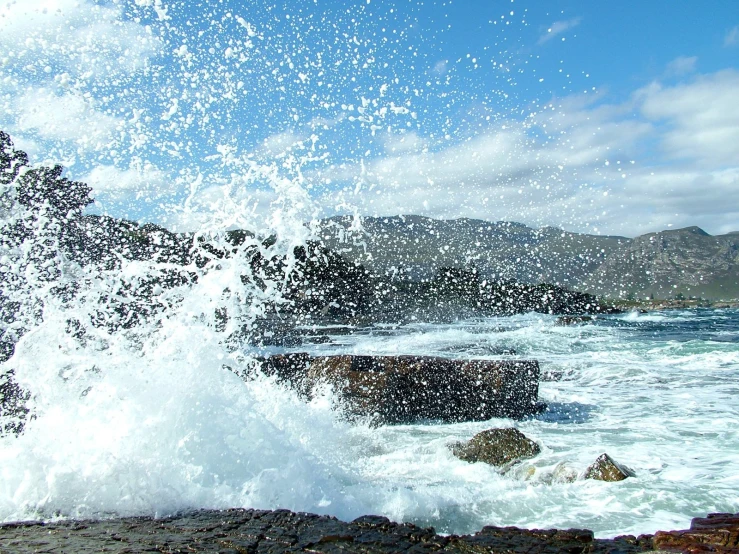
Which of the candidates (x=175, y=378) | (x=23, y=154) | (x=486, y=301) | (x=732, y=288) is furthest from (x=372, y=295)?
(x=732, y=288)

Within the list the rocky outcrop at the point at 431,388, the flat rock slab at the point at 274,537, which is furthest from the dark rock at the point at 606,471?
the rocky outcrop at the point at 431,388

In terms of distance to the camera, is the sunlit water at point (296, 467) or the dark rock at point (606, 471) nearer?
the sunlit water at point (296, 467)

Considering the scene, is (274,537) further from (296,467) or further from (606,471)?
(606,471)

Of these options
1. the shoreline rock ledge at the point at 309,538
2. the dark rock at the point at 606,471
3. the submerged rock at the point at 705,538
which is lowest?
the dark rock at the point at 606,471

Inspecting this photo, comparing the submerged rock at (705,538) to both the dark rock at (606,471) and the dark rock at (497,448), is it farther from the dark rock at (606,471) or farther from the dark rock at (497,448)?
the dark rock at (497,448)

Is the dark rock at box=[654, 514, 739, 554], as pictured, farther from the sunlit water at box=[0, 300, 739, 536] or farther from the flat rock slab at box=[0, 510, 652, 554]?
the sunlit water at box=[0, 300, 739, 536]

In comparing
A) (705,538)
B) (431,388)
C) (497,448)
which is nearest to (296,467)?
(497,448)

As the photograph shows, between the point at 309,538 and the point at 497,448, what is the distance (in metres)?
3.88

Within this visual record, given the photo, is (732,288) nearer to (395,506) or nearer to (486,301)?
(486,301)

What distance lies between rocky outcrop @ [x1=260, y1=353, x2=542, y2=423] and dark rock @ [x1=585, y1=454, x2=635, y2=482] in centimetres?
363

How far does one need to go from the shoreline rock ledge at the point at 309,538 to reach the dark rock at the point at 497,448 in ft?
9.40

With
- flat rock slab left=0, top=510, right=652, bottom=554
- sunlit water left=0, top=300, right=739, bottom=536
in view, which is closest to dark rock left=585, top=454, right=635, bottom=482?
sunlit water left=0, top=300, right=739, bottom=536

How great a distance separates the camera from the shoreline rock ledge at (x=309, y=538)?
3064mm

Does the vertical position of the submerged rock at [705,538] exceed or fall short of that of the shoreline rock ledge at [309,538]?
it falls short
